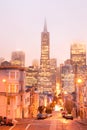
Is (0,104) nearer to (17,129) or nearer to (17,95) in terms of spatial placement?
(17,95)

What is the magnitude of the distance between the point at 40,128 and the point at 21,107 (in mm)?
52060

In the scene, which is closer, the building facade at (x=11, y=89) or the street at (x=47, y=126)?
the street at (x=47, y=126)

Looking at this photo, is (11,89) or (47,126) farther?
(11,89)

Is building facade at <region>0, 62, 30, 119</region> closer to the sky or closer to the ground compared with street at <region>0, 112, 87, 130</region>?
closer to the sky

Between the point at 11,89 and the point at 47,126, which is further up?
the point at 11,89

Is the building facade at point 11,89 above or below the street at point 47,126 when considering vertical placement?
above

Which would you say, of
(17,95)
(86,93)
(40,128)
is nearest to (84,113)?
(86,93)

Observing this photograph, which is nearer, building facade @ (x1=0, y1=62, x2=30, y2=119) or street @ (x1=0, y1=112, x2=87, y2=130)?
street @ (x1=0, y1=112, x2=87, y2=130)

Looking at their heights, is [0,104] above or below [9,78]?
below

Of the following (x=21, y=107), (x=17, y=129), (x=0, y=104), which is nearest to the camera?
(x=17, y=129)

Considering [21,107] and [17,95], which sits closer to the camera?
[17,95]

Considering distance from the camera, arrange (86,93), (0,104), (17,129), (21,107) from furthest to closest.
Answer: (21,107) < (86,93) < (0,104) < (17,129)

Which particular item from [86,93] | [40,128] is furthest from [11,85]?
[40,128]

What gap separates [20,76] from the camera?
320ft
